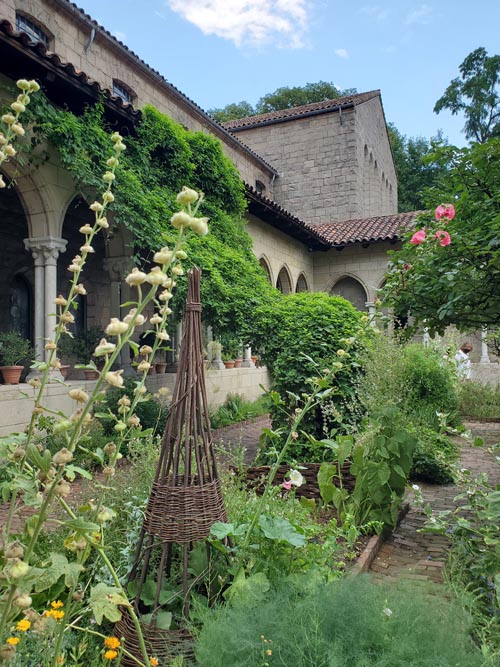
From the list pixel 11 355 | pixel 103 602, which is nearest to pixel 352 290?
pixel 11 355

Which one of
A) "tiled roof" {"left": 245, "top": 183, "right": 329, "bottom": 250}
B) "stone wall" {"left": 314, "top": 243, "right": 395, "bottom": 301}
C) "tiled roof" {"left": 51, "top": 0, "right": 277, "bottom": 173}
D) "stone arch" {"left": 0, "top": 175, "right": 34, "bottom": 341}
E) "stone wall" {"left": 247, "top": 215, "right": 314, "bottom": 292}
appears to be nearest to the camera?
"stone arch" {"left": 0, "top": 175, "right": 34, "bottom": 341}

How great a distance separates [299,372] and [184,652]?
13.4 ft

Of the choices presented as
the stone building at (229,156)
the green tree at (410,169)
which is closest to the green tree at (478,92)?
the green tree at (410,169)

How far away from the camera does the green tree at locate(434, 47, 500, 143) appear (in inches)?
1091

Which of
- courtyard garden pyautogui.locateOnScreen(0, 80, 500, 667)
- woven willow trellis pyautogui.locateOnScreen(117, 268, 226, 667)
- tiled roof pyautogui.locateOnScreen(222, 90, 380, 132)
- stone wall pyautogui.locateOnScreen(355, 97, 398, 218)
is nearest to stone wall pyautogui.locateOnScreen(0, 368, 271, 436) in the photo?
courtyard garden pyautogui.locateOnScreen(0, 80, 500, 667)

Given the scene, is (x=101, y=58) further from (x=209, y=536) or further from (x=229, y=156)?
(x=209, y=536)

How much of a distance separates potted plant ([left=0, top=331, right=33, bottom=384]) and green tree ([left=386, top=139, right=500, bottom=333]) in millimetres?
4837

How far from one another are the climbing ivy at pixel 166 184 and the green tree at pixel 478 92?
24505 millimetres

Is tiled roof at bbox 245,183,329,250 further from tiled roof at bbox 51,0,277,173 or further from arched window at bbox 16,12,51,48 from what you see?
arched window at bbox 16,12,51,48

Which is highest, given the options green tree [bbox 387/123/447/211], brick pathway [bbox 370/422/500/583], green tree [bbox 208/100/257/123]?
green tree [bbox 208/100/257/123]

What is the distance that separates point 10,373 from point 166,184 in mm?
3638

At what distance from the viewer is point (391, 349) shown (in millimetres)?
Answer: 5316

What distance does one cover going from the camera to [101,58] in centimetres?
1027

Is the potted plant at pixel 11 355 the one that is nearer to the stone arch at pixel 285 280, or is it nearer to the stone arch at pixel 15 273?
the stone arch at pixel 15 273
